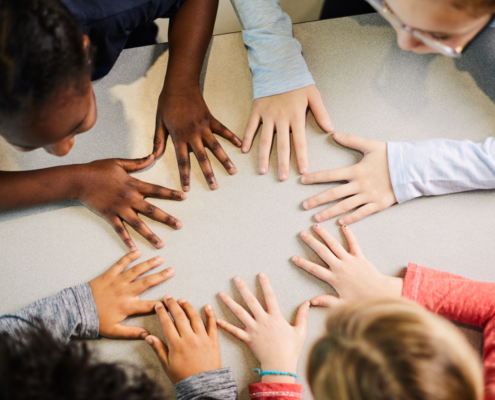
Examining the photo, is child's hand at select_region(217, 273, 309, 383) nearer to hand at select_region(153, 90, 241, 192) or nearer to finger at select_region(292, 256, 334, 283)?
finger at select_region(292, 256, 334, 283)

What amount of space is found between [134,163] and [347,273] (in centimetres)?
49

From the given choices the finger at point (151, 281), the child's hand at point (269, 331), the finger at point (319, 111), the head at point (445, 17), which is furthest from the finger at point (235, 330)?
the head at point (445, 17)

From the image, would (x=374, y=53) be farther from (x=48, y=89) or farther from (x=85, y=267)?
(x=85, y=267)

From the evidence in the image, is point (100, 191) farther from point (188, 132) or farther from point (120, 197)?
point (188, 132)

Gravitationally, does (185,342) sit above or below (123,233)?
below

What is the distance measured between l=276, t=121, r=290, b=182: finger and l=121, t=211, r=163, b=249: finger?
0.29 meters

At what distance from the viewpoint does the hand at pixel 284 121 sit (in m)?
0.71

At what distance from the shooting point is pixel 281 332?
635 millimetres

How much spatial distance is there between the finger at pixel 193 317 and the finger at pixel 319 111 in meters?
0.46

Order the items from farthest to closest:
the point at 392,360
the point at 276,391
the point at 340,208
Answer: the point at 340,208, the point at 276,391, the point at 392,360

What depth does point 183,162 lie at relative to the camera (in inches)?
28.0

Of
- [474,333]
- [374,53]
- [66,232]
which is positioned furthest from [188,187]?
[474,333]

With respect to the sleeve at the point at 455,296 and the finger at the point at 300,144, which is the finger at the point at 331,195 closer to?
the finger at the point at 300,144

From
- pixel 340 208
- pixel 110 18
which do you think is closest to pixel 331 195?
pixel 340 208
